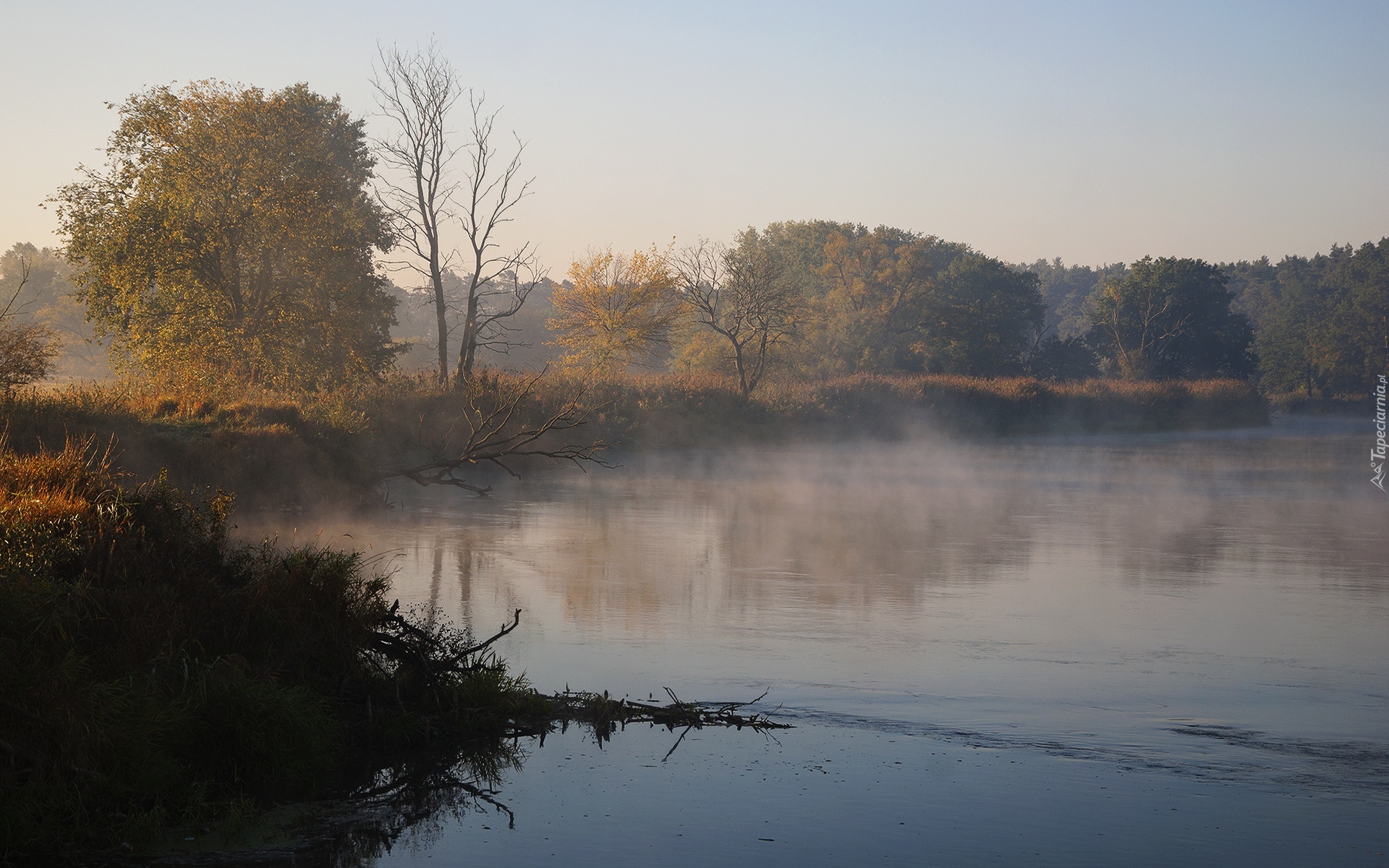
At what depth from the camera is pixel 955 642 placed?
1314cm

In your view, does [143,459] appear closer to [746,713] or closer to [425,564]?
[425,564]

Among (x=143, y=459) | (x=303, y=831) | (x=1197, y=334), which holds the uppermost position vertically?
(x=1197, y=334)

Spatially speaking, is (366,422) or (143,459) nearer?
(143,459)

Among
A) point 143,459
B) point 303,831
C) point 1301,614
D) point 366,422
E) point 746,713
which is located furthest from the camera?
point 366,422

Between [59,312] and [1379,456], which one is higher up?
[59,312]

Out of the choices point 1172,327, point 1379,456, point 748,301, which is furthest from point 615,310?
point 1172,327

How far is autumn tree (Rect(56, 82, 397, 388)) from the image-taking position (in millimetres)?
34406

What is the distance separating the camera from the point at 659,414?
42875 mm

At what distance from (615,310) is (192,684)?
55657mm

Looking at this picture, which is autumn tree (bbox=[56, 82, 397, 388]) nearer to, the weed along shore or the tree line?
the tree line

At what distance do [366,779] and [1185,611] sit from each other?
11.0 metres

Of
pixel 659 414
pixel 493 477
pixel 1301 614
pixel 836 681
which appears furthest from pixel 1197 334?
pixel 836 681

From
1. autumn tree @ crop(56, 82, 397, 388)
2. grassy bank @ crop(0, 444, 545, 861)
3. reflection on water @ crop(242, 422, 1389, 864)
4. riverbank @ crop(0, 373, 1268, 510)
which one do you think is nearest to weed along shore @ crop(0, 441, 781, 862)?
grassy bank @ crop(0, 444, 545, 861)

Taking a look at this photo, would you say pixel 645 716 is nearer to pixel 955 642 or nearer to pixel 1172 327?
pixel 955 642
